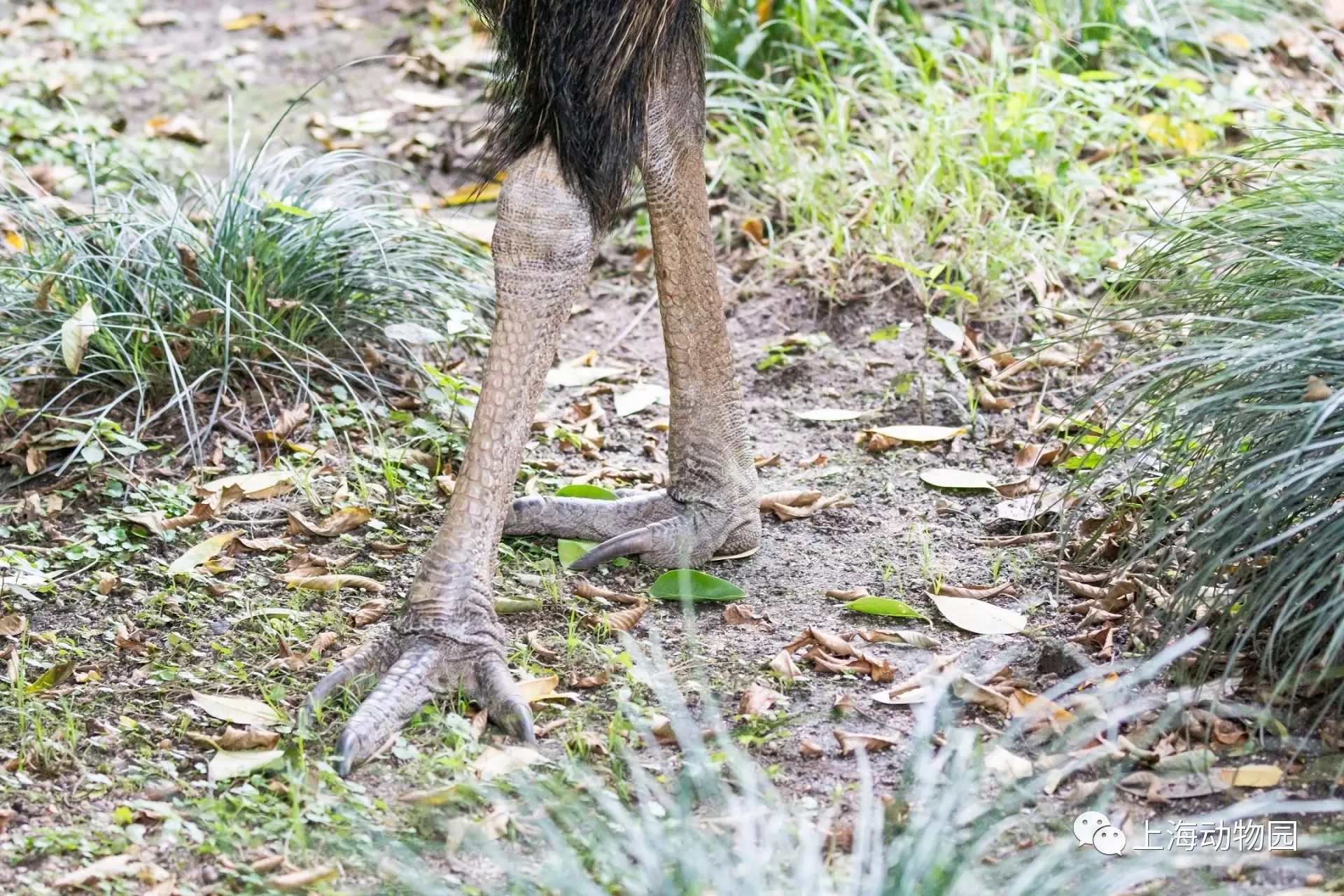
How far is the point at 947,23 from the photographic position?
642cm

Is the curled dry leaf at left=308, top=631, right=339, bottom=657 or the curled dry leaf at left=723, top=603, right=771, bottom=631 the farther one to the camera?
the curled dry leaf at left=723, top=603, right=771, bottom=631

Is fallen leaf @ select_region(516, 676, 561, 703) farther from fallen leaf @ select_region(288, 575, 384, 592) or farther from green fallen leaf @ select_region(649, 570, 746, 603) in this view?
fallen leaf @ select_region(288, 575, 384, 592)

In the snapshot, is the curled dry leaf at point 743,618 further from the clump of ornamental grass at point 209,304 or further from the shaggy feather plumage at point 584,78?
the clump of ornamental grass at point 209,304

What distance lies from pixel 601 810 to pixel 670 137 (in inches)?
63.6

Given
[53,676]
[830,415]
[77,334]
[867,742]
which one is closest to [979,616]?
Result: [867,742]

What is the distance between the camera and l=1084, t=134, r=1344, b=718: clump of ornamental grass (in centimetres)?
294

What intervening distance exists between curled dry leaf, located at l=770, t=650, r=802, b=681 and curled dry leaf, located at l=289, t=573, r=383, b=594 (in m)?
1.04

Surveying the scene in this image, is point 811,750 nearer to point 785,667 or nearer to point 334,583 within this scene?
point 785,667

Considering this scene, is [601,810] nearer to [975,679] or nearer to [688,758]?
[688,758]

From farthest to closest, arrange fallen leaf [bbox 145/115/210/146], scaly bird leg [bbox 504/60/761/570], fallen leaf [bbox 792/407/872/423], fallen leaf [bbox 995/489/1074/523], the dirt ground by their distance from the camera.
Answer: fallen leaf [bbox 145/115/210/146], fallen leaf [bbox 792/407/872/423], fallen leaf [bbox 995/489/1074/523], scaly bird leg [bbox 504/60/761/570], the dirt ground

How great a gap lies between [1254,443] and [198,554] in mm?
2531

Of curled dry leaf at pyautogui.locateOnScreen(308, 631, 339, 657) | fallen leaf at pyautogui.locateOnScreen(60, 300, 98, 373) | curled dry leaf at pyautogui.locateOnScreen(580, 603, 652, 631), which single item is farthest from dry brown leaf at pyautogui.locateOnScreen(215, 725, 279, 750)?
fallen leaf at pyautogui.locateOnScreen(60, 300, 98, 373)

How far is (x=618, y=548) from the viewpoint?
3.82 m

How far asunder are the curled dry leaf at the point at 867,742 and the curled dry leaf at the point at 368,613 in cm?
119
